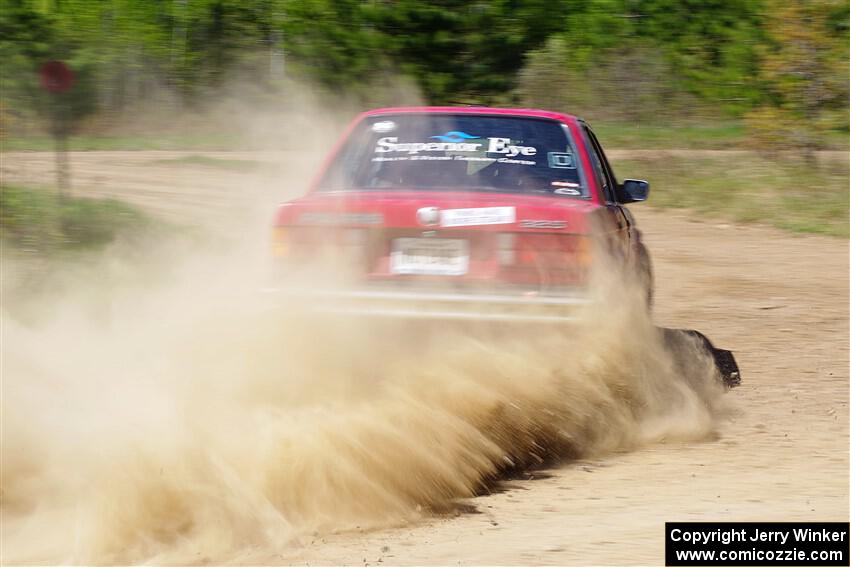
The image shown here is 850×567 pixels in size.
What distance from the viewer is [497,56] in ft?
78.7

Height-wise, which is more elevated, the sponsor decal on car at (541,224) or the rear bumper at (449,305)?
the sponsor decal on car at (541,224)

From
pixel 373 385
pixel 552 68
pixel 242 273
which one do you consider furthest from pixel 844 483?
pixel 552 68

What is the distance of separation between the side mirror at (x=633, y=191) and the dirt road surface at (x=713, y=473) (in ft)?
4.51

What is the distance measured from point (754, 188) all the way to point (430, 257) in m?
14.2

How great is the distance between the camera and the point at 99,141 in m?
26.8

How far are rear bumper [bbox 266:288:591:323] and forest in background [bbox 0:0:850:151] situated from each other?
10269 millimetres

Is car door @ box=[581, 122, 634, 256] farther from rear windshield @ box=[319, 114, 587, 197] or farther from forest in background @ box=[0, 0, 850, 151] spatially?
forest in background @ box=[0, 0, 850, 151]

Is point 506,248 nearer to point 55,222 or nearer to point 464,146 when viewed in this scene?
point 464,146

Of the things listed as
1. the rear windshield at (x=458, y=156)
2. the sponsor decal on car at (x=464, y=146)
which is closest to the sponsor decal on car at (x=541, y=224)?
the rear windshield at (x=458, y=156)

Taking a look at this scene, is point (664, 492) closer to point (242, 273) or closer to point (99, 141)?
point (242, 273)

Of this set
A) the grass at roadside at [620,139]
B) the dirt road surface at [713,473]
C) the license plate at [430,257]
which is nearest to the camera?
the dirt road surface at [713,473]

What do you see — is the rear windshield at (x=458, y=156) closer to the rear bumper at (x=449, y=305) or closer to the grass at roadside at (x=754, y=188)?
the rear bumper at (x=449, y=305)

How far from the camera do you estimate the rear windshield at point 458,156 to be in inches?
239

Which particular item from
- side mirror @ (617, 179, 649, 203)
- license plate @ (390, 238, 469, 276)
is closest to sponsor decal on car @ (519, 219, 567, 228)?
license plate @ (390, 238, 469, 276)
